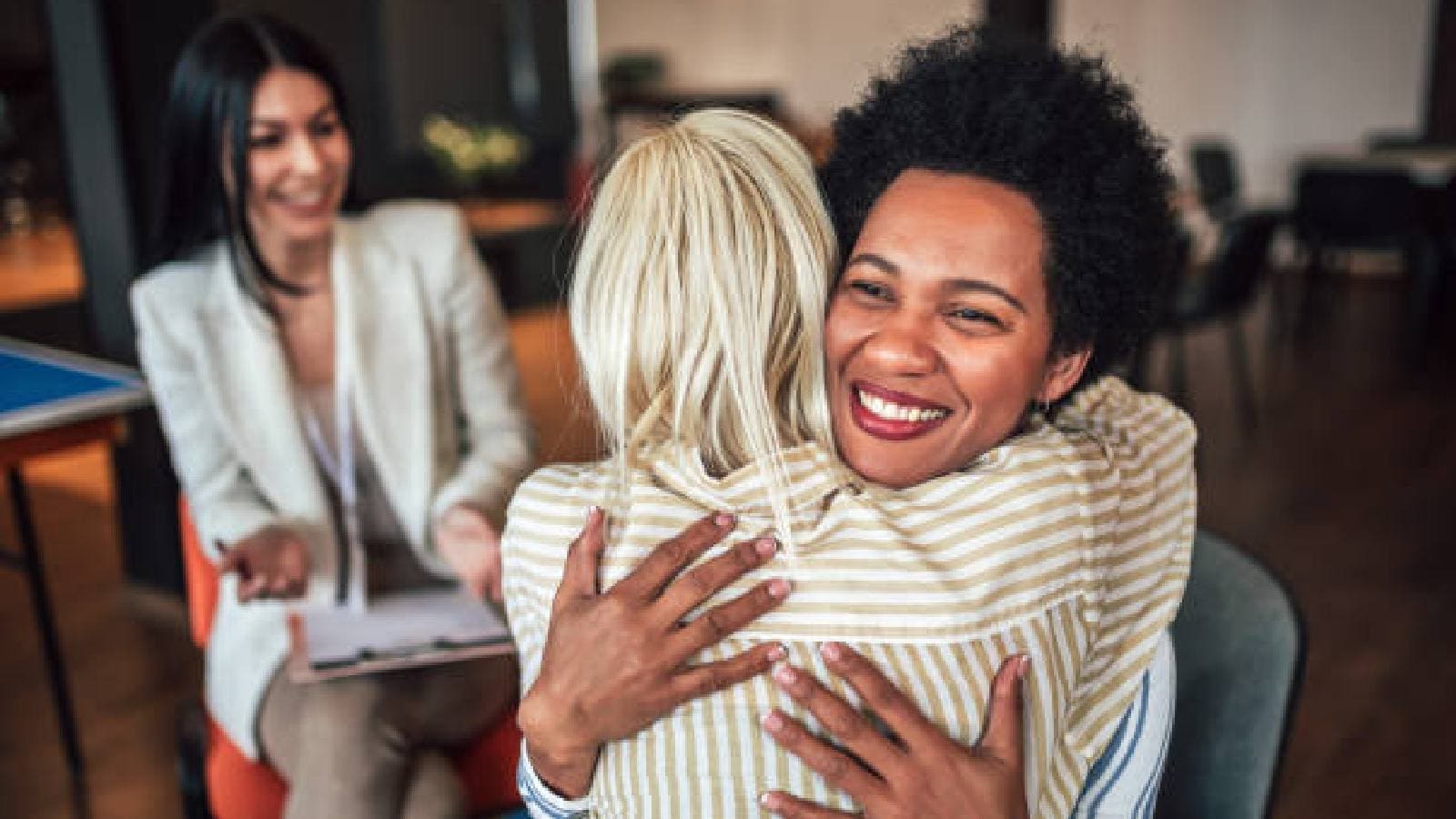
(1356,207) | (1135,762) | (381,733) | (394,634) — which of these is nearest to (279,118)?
(394,634)

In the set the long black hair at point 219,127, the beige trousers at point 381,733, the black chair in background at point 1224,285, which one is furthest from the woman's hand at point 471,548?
the black chair in background at point 1224,285

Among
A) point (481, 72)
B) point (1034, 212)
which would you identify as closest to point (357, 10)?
point (481, 72)

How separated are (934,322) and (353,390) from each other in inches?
46.1

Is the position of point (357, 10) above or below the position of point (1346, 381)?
above

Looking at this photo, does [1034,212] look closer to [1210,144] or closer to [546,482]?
[546,482]

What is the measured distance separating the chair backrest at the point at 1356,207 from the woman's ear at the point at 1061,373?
251 inches

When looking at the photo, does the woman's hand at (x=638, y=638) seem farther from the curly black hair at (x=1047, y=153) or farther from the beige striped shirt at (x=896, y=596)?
the curly black hair at (x=1047, y=153)

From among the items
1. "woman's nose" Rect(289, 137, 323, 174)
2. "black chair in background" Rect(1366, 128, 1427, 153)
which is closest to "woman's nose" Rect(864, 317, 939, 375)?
"woman's nose" Rect(289, 137, 323, 174)

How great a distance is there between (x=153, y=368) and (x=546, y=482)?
1111 millimetres

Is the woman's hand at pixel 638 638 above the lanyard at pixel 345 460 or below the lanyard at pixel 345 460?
above

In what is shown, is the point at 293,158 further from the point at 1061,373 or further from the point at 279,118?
the point at 1061,373

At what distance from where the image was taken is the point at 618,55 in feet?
36.3

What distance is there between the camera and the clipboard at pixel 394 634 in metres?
1.55

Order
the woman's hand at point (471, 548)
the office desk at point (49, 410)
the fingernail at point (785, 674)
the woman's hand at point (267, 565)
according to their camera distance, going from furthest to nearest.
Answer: the office desk at point (49, 410) → the woman's hand at point (471, 548) → the woman's hand at point (267, 565) → the fingernail at point (785, 674)
